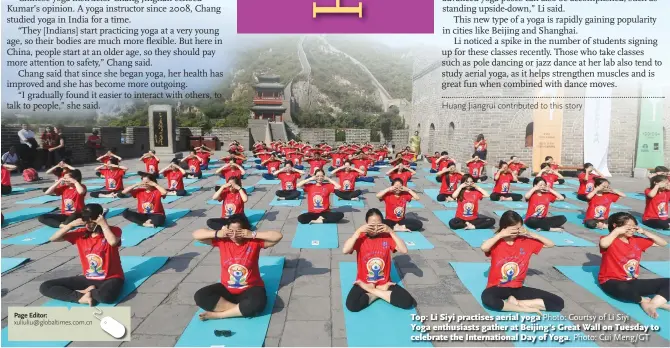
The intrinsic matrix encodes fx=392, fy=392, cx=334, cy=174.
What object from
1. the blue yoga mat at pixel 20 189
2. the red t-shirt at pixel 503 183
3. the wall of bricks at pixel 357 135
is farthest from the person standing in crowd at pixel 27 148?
the wall of bricks at pixel 357 135

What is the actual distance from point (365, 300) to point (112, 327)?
2.71 m

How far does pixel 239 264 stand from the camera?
4566 millimetres

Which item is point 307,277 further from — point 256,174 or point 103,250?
point 256,174

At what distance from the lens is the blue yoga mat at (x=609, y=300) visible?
14.4 feet

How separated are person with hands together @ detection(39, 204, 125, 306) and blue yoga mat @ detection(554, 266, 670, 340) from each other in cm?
615

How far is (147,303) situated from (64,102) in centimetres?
383

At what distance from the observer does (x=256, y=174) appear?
683 inches

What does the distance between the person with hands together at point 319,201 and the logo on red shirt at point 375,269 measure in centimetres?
390

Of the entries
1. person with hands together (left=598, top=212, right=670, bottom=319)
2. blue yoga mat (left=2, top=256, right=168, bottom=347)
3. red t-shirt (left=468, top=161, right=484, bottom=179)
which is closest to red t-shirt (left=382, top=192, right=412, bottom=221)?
person with hands together (left=598, top=212, right=670, bottom=319)

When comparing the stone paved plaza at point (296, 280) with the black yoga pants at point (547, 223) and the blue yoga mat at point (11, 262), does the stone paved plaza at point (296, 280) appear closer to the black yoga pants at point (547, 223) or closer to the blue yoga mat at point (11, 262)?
the blue yoga mat at point (11, 262)

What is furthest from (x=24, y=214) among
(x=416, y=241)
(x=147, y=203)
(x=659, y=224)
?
(x=659, y=224)

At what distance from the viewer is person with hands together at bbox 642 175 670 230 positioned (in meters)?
8.30

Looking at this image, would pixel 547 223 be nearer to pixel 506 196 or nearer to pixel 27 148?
pixel 506 196

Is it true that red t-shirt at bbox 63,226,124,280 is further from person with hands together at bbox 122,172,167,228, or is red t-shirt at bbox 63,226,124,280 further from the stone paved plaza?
person with hands together at bbox 122,172,167,228
